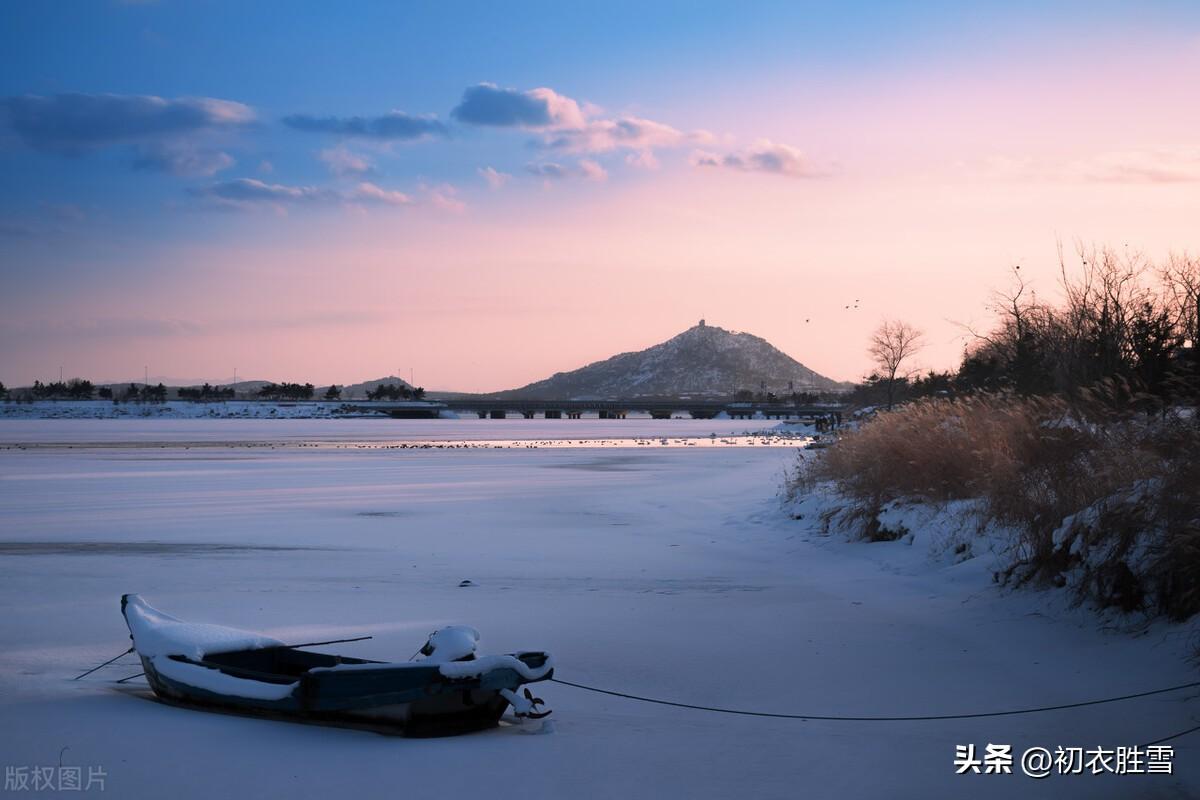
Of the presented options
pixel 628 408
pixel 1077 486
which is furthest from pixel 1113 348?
pixel 628 408

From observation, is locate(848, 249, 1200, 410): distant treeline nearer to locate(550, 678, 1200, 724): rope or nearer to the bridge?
locate(550, 678, 1200, 724): rope

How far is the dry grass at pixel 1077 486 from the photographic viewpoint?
356 inches

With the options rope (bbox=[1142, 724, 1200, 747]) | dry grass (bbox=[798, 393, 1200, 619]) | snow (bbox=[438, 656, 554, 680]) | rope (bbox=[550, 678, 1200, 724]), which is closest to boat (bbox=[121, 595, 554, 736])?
snow (bbox=[438, 656, 554, 680])

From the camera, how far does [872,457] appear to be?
18062 mm

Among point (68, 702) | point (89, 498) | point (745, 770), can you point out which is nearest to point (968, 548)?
point (745, 770)

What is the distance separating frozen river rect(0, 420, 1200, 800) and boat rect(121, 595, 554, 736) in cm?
16

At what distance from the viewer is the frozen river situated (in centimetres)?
650

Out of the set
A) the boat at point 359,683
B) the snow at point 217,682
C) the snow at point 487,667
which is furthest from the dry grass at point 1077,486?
the snow at point 217,682

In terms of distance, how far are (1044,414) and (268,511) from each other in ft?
50.6

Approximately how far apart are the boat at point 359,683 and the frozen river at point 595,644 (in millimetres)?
161

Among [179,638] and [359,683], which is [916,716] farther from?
[179,638]

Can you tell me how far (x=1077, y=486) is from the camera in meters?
11.0

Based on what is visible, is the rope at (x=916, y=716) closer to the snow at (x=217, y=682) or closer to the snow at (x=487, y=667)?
the snow at (x=487, y=667)

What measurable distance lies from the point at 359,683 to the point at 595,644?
11.1 feet
